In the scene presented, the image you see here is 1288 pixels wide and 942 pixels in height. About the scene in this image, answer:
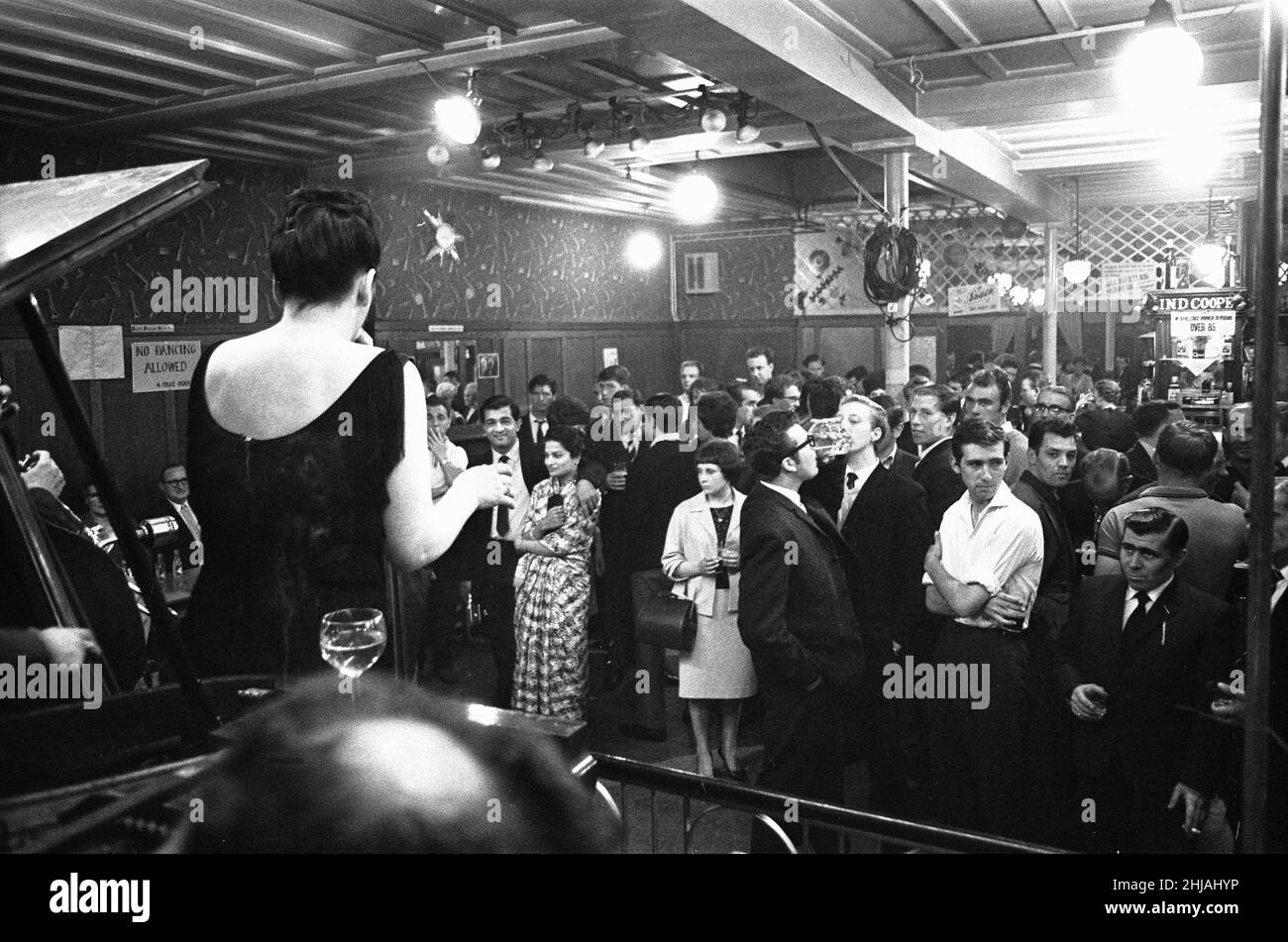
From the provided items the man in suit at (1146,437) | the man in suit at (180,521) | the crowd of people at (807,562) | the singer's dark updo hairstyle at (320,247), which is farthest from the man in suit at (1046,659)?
the man in suit at (180,521)

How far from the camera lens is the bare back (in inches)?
66.9

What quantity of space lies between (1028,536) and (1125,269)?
10009 millimetres

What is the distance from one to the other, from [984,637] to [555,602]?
2.04 m

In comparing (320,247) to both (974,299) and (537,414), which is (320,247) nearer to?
(537,414)

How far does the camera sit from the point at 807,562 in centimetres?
370

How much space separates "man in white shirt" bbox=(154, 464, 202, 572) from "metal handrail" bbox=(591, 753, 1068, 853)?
11.8 feet

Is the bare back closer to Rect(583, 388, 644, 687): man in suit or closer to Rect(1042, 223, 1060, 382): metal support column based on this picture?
Rect(583, 388, 644, 687): man in suit

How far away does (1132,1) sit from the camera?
17.5 feet

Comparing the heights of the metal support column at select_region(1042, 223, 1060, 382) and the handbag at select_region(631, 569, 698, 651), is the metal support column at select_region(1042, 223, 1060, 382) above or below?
above

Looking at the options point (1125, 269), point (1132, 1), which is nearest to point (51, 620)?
point (1132, 1)

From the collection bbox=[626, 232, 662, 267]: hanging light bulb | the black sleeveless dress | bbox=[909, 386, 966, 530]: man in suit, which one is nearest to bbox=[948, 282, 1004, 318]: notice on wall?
bbox=[626, 232, 662, 267]: hanging light bulb

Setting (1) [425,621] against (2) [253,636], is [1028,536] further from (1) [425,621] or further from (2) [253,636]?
(1) [425,621]

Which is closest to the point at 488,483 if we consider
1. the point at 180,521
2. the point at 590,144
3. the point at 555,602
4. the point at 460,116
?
the point at 555,602

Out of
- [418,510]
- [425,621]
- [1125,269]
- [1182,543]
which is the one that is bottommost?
[425,621]
